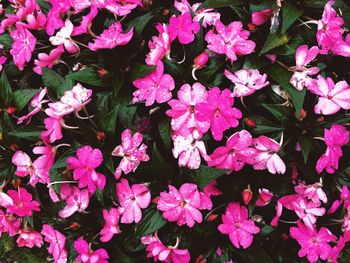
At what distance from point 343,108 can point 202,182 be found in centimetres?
53

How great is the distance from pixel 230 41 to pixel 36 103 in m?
0.72

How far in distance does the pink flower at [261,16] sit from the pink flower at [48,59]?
2.27 ft

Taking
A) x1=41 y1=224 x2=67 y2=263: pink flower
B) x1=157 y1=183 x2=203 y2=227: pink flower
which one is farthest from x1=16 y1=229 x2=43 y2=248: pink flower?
x1=157 y1=183 x2=203 y2=227: pink flower

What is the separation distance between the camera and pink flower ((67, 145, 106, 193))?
5.62 feet

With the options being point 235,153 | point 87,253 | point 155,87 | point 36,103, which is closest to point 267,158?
point 235,153

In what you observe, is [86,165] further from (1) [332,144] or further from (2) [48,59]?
(1) [332,144]

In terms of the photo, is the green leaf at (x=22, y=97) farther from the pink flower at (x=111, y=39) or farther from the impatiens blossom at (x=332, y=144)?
the impatiens blossom at (x=332, y=144)

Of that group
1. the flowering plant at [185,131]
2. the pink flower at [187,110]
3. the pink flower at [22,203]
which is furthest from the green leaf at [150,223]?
the pink flower at [22,203]

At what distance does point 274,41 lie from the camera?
5.87 ft

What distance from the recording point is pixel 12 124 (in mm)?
1948

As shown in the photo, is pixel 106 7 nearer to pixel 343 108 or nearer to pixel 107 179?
pixel 107 179

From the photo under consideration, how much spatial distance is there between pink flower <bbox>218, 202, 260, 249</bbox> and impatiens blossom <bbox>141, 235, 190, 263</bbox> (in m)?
0.16

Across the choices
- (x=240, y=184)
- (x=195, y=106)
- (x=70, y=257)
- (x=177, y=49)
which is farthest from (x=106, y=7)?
(x=70, y=257)

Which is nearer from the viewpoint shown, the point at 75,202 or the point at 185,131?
the point at 185,131
